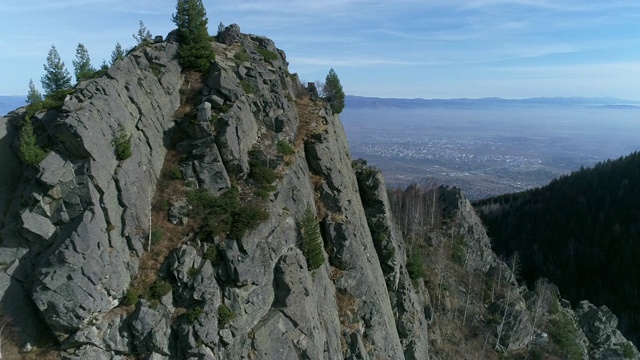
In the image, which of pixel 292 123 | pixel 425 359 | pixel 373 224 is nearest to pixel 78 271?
pixel 292 123

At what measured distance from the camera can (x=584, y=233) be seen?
123 m

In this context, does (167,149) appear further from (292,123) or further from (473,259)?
(473,259)

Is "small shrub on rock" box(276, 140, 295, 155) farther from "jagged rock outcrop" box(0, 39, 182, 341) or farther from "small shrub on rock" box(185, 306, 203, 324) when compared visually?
"small shrub on rock" box(185, 306, 203, 324)

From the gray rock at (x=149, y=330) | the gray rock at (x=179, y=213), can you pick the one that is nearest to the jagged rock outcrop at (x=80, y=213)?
the gray rock at (x=179, y=213)

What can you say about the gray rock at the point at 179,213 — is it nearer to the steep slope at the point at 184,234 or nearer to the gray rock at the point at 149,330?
the steep slope at the point at 184,234

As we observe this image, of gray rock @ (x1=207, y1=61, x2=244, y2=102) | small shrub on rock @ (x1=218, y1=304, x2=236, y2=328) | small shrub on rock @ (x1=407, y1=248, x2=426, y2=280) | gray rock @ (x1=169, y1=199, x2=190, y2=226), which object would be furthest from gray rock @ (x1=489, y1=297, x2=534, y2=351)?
gray rock @ (x1=207, y1=61, x2=244, y2=102)

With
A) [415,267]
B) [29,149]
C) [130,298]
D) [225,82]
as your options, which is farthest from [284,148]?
[415,267]

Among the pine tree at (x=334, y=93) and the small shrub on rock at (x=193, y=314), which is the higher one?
the pine tree at (x=334, y=93)

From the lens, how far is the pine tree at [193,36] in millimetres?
39656

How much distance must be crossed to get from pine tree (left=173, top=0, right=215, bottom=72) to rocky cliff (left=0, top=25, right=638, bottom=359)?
116 centimetres

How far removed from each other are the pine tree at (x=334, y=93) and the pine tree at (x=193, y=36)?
50.6 ft

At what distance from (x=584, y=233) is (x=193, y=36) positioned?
126 m

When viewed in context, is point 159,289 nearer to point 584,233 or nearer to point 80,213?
point 80,213

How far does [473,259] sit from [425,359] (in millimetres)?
21090
